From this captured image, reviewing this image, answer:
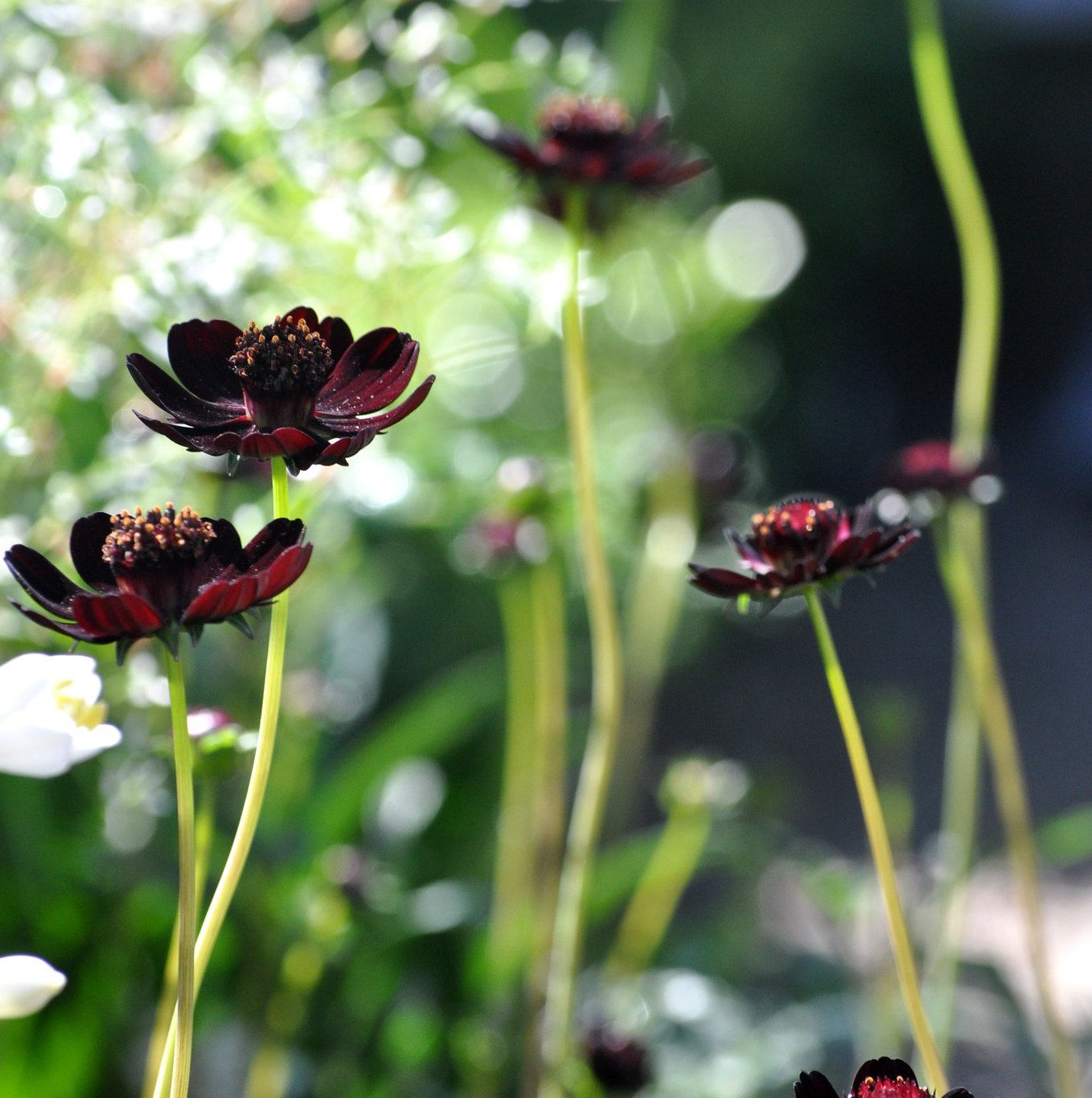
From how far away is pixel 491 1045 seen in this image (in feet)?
1.40

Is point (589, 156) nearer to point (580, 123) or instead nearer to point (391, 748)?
point (580, 123)

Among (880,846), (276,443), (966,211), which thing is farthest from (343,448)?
(966,211)

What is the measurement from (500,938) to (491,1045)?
0.14ft

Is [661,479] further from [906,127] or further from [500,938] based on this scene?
[906,127]

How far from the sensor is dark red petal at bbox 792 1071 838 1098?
0.19 meters

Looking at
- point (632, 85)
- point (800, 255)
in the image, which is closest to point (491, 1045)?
point (632, 85)

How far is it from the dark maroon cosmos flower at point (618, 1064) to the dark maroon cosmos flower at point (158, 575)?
0.22m

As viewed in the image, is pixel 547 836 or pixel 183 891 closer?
pixel 183 891

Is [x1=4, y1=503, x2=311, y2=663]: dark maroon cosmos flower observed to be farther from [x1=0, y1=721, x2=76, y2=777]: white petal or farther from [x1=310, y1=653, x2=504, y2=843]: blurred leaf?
[x1=310, y1=653, x2=504, y2=843]: blurred leaf

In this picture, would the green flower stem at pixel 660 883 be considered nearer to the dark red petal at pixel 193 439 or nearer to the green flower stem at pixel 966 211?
the green flower stem at pixel 966 211

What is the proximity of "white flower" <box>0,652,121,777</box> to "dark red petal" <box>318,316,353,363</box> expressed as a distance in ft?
0.25

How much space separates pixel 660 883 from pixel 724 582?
386 mm

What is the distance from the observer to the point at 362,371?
236 mm

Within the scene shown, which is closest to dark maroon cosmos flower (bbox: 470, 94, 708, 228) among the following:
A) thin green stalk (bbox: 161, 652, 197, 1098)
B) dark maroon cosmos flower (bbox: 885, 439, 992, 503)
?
dark maroon cosmos flower (bbox: 885, 439, 992, 503)
